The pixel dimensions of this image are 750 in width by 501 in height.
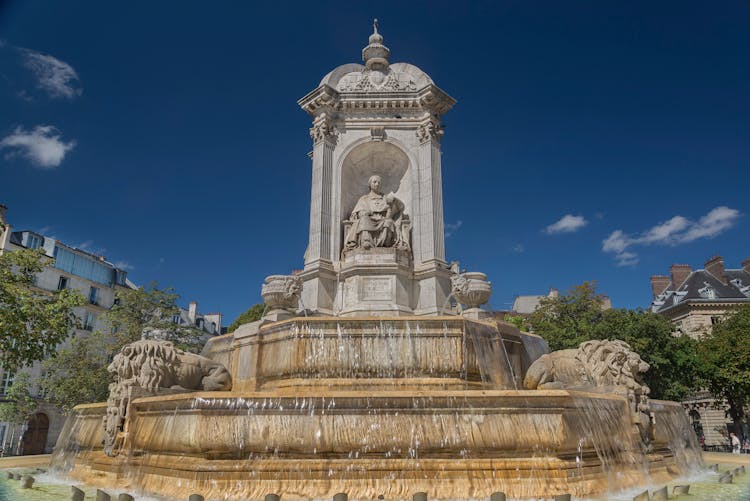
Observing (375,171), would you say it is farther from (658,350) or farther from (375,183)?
(658,350)

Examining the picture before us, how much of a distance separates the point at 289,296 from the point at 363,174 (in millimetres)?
6657

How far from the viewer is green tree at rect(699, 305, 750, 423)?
35375 mm

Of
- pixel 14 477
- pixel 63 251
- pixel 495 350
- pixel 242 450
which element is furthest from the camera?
pixel 63 251

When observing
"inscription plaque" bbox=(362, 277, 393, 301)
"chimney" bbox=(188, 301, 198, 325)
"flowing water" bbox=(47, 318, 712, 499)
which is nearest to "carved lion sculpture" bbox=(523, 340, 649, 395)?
"flowing water" bbox=(47, 318, 712, 499)

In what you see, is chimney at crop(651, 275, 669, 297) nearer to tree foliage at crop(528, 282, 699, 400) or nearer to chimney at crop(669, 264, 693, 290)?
chimney at crop(669, 264, 693, 290)

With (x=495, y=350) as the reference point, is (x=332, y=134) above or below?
above

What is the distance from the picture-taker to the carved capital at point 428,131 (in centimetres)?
1756

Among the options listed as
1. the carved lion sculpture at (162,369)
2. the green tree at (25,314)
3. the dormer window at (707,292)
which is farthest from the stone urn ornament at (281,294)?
the dormer window at (707,292)

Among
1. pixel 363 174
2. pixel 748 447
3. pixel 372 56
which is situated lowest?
pixel 748 447

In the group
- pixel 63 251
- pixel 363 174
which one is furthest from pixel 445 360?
pixel 63 251

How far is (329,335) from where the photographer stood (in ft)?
35.2

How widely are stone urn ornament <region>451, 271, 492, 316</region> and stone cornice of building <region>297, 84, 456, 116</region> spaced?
22.5 feet

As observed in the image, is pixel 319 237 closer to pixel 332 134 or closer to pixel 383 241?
pixel 383 241

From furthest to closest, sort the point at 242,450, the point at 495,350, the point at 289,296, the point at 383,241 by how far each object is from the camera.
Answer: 1. the point at 383,241
2. the point at 289,296
3. the point at 495,350
4. the point at 242,450
